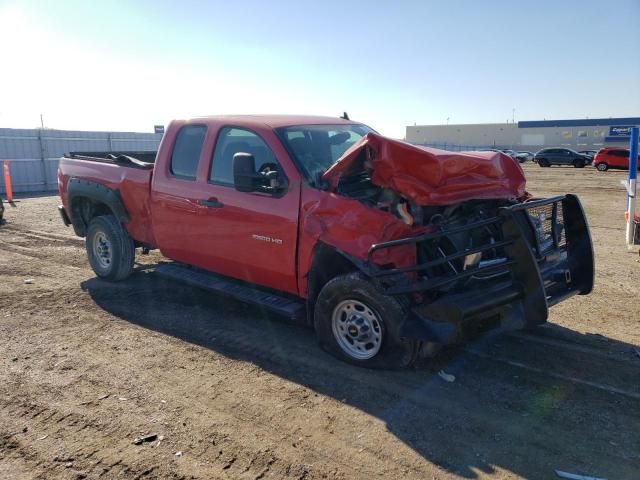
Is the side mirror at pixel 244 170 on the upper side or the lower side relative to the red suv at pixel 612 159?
upper

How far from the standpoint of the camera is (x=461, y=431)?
3.51m

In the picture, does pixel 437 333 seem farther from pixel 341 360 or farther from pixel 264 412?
pixel 264 412

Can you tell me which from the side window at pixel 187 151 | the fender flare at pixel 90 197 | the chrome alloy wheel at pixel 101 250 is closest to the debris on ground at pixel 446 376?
the side window at pixel 187 151

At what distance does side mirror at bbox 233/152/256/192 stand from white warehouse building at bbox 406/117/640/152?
64.2 meters

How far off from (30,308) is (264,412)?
371 cm

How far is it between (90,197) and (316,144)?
342 cm

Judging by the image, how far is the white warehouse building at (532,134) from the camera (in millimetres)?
70062

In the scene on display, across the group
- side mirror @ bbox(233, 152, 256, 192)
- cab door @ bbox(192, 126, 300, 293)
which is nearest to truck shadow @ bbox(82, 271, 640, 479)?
cab door @ bbox(192, 126, 300, 293)

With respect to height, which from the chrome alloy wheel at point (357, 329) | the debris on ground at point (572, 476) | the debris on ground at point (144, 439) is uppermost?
the chrome alloy wheel at point (357, 329)

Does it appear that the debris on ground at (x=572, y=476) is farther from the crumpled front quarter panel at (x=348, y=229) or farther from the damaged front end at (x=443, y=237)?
the crumpled front quarter panel at (x=348, y=229)

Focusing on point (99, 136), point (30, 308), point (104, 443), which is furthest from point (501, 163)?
point (99, 136)

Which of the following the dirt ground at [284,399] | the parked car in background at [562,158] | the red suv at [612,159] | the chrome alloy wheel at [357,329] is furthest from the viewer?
the parked car in background at [562,158]

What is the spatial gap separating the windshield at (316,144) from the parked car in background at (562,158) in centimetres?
4042

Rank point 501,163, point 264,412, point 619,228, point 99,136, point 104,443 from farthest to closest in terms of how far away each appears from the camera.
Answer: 1. point 99,136
2. point 619,228
3. point 501,163
4. point 264,412
5. point 104,443
